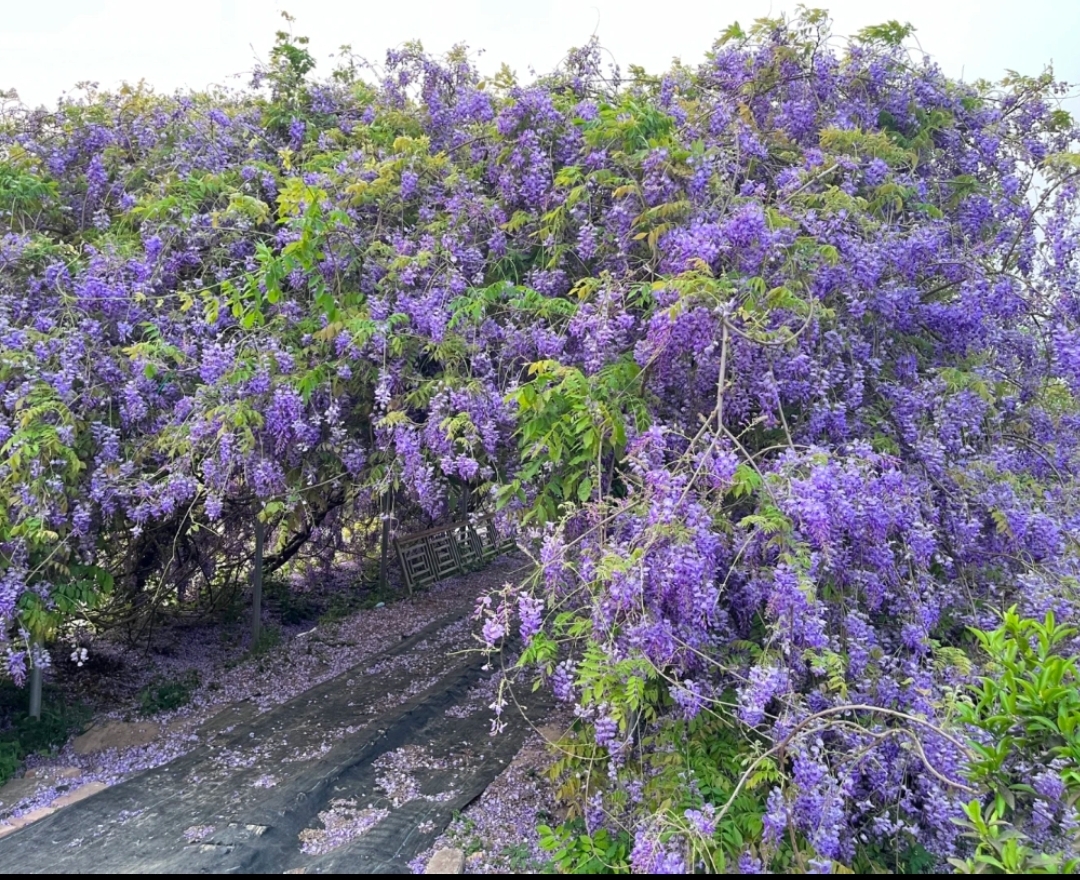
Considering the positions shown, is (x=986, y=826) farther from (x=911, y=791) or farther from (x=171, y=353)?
(x=171, y=353)

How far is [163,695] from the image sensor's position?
625 cm

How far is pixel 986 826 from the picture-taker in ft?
7.54

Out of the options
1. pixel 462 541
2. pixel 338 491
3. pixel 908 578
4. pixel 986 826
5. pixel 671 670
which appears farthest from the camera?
pixel 462 541

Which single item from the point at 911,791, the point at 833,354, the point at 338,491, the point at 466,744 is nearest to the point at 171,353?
the point at 338,491

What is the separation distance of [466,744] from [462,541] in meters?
6.09

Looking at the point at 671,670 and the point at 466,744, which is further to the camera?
the point at 466,744

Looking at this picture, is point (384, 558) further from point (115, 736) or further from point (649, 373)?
point (649, 373)

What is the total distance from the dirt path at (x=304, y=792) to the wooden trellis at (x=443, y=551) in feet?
12.0

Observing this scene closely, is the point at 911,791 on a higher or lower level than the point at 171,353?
lower

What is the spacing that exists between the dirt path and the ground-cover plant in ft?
3.18

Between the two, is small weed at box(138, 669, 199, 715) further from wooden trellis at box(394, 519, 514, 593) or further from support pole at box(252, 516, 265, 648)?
wooden trellis at box(394, 519, 514, 593)

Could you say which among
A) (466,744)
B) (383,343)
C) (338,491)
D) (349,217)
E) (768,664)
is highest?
(349,217)

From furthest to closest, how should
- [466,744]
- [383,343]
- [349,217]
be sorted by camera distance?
1. [466,744]
2. [349,217]
3. [383,343]

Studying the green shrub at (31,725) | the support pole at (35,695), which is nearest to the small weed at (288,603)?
the green shrub at (31,725)
